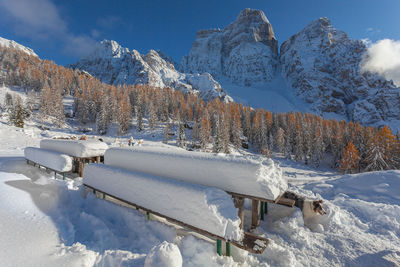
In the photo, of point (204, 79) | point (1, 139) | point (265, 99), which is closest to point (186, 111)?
point (1, 139)

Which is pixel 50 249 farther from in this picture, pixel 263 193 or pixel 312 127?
pixel 312 127

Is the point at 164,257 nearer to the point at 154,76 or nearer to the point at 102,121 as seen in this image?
the point at 102,121

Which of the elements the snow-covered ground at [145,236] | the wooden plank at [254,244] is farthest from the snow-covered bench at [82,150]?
the wooden plank at [254,244]

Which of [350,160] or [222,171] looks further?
[350,160]

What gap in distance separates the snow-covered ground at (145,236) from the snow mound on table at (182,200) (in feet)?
2.13

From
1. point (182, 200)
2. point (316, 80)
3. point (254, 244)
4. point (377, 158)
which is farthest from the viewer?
point (316, 80)

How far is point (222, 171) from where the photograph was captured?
4430mm

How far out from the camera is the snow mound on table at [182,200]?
3748mm

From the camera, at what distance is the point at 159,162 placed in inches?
219

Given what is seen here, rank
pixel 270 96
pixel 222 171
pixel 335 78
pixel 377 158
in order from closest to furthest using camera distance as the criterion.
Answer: pixel 222 171
pixel 377 158
pixel 270 96
pixel 335 78

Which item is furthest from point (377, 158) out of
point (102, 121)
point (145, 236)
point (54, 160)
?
point (102, 121)

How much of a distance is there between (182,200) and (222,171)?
1.25 m

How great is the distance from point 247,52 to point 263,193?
723ft

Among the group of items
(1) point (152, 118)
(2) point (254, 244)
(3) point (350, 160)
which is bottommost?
(3) point (350, 160)
